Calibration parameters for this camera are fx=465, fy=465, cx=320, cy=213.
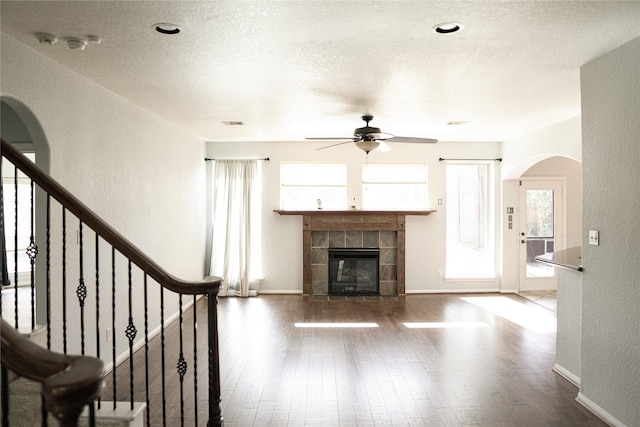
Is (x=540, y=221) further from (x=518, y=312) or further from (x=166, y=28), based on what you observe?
(x=166, y=28)

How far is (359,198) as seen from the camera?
8.00m

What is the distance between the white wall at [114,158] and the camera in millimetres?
3211

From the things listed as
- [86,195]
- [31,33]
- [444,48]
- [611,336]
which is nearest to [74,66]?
[31,33]

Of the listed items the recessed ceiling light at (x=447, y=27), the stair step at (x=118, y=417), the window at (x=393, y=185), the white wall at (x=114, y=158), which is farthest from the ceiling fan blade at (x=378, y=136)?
the stair step at (x=118, y=417)

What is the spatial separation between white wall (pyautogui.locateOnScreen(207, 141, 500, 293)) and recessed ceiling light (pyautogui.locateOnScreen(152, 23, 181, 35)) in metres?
5.09

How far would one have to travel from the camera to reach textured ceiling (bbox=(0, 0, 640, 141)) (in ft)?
8.34

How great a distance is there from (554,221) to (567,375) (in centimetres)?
442

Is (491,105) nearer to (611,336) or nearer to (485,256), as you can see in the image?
(611,336)

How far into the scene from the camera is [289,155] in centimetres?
796

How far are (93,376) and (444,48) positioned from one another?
2903 mm

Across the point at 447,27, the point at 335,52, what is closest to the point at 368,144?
the point at 335,52

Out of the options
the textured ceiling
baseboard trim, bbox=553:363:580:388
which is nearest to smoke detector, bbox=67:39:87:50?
the textured ceiling

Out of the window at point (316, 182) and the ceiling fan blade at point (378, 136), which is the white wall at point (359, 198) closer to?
the window at point (316, 182)

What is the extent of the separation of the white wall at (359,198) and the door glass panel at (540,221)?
66cm
